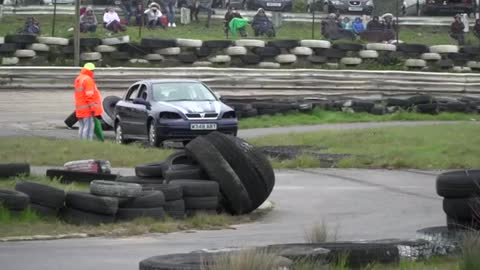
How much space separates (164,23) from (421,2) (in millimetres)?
10996

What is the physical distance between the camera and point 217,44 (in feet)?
114

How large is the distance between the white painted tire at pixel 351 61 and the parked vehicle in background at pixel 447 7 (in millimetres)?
6955

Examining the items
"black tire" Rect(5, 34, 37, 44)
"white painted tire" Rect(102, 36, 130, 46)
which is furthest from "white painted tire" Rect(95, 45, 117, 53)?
"black tire" Rect(5, 34, 37, 44)

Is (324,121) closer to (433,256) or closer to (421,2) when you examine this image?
(421,2)

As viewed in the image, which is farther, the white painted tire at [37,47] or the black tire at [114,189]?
the white painted tire at [37,47]

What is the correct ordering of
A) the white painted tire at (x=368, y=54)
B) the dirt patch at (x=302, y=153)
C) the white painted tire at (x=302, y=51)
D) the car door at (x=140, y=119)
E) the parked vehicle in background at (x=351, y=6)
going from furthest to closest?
the parked vehicle in background at (x=351, y=6) < the white painted tire at (x=368, y=54) < the white painted tire at (x=302, y=51) < the car door at (x=140, y=119) < the dirt patch at (x=302, y=153)

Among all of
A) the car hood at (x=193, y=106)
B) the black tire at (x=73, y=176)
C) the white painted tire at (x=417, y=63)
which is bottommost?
the white painted tire at (x=417, y=63)

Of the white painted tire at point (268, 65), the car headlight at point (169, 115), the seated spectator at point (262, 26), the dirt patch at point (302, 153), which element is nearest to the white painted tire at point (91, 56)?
the white painted tire at point (268, 65)

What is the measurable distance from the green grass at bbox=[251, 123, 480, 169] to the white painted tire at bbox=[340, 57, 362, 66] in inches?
472

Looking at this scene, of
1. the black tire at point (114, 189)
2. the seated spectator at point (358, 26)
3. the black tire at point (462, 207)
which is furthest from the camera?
the seated spectator at point (358, 26)

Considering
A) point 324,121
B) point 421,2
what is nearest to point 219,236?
point 324,121

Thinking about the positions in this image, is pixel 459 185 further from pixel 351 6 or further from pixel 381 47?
pixel 351 6

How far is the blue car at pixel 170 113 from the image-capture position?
72.7 ft

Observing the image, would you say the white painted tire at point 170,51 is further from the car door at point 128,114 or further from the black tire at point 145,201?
the black tire at point 145,201
